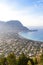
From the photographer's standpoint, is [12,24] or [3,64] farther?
[12,24]

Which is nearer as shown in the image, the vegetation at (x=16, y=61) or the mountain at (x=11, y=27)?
the vegetation at (x=16, y=61)

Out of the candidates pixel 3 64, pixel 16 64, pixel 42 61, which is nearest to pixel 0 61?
pixel 3 64

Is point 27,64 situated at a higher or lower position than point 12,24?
lower

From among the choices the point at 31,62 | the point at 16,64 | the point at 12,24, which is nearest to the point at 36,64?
the point at 31,62

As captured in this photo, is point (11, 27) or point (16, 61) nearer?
point (16, 61)

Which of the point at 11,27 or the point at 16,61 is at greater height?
the point at 11,27

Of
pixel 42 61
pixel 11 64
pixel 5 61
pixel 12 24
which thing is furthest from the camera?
pixel 12 24

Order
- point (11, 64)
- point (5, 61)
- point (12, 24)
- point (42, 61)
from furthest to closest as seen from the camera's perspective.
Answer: point (12, 24)
point (5, 61)
point (11, 64)
point (42, 61)

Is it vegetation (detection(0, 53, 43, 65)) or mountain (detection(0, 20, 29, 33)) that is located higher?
mountain (detection(0, 20, 29, 33))

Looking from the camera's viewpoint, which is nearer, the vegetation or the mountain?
the vegetation

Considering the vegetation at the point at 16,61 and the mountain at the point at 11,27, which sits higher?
the mountain at the point at 11,27

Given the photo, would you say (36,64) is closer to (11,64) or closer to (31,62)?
Result: (31,62)
